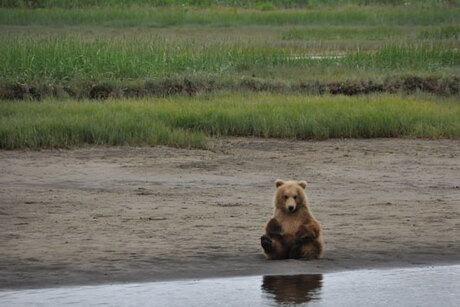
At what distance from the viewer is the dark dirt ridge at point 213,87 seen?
17.0 metres

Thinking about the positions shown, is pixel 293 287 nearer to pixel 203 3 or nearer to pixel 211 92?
pixel 211 92

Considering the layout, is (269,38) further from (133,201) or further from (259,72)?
(133,201)

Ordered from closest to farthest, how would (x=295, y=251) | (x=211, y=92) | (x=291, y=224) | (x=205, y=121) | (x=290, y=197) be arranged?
(x=290, y=197), (x=291, y=224), (x=295, y=251), (x=205, y=121), (x=211, y=92)

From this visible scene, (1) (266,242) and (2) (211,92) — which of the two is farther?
(2) (211,92)

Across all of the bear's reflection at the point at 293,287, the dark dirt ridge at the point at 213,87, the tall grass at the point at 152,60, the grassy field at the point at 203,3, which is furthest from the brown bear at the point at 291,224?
the grassy field at the point at 203,3

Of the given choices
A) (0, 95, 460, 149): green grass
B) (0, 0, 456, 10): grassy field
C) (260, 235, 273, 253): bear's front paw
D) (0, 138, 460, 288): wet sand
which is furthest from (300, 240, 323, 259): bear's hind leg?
(0, 0, 456, 10): grassy field

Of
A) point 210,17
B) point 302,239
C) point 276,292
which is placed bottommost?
point 276,292

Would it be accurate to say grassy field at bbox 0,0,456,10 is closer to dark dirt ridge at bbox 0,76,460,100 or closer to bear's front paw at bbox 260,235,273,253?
dark dirt ridge at bbox 0,76,460,100

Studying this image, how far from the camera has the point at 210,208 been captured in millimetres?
9328

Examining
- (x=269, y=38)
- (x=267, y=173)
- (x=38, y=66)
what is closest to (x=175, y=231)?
(x=267, y=173)

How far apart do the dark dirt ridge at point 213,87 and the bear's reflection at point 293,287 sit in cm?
1035

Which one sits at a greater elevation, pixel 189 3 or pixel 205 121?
pixel 189 3

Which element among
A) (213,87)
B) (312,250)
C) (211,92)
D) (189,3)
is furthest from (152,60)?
(189,3)

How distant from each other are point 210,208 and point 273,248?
2.35 metres
